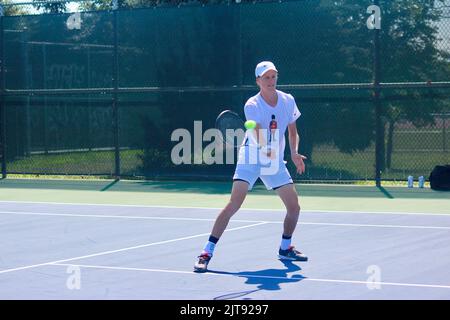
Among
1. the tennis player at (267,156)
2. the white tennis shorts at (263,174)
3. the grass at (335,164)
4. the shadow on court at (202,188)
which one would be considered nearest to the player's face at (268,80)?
the tennis player at (267,156)

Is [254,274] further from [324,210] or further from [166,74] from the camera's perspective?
[166,74]

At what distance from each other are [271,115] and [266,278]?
1.59 m

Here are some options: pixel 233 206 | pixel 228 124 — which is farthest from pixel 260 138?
pixel 228 124

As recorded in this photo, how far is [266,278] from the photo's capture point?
8469 mm

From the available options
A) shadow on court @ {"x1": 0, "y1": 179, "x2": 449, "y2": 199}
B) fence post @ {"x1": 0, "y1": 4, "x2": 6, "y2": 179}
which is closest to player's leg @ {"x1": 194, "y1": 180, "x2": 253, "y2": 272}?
Answer: shadow on court @ {"x1": 0, "y1": 179, "x2": 449, "y2": 199}

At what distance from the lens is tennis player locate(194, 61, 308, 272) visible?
910 cm

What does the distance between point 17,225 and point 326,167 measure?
629 cm

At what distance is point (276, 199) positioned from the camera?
15.3 m

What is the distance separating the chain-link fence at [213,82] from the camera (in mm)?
16469

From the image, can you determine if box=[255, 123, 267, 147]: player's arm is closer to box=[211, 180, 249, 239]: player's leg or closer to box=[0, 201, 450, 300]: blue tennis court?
box=[211, 180, 249, 239]: player's leg

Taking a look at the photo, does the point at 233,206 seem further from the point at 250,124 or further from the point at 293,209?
the point at 250,124

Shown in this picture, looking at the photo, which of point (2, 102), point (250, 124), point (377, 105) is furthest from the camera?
point (2, 102)

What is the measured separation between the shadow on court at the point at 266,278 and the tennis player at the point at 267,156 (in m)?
0.38

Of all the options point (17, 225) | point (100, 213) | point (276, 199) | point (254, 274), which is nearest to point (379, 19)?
point (276, 199)
